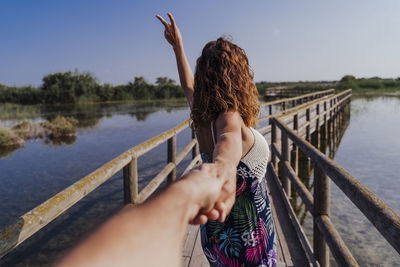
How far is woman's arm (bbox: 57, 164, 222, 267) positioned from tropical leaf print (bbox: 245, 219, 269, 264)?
1.02 m

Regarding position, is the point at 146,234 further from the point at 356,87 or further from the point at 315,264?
the point at 356,87

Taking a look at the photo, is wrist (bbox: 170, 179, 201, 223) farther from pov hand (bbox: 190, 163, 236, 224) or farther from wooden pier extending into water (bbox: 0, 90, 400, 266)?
wooden pier extending into water (bbox: 0, 90, 400, 266)

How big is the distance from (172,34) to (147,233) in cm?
151

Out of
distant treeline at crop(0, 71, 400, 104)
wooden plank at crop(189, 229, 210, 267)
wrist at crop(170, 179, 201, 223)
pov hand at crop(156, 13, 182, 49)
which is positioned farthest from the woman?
distant treeline at crop(0, 71, 400, 104)

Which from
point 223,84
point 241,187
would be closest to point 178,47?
point 223,84

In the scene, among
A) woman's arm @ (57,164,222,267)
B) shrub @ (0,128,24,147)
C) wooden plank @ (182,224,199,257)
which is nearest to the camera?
woman's arm @ (57,164,222,267)

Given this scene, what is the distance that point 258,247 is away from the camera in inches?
53.9

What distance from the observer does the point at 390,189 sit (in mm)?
7000

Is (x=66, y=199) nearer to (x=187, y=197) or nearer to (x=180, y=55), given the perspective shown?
(x=180, y=55)

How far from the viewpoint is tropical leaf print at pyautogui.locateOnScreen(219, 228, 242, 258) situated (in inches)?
53.6

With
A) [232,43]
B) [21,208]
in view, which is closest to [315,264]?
[232,43]

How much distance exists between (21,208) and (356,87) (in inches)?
2591

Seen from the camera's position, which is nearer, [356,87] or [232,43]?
[232,43]

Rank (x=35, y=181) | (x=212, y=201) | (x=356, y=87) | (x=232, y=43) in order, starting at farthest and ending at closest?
1. (x=356, y=87)
2. (x=35, y=181)
3. (x=232, y=43)
4. (x=212, y=201)
